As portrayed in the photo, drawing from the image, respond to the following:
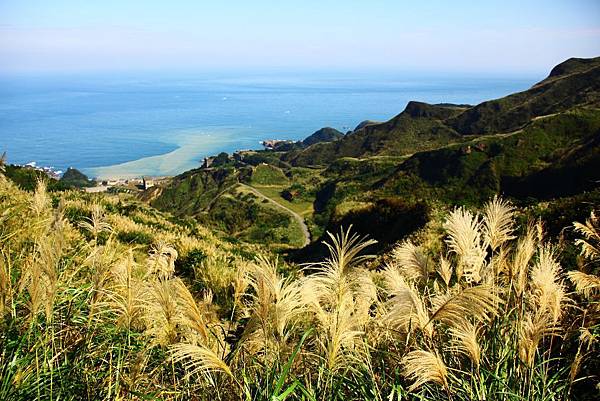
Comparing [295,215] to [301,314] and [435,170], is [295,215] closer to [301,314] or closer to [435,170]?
[435,170]

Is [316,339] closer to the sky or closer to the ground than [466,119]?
closer to the sky

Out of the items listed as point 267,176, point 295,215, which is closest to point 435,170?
point 295,215

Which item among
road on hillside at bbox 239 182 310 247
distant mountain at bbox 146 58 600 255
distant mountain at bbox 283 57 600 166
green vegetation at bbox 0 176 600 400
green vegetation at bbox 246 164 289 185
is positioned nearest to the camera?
green vegetation at bbox 0 176 600 400

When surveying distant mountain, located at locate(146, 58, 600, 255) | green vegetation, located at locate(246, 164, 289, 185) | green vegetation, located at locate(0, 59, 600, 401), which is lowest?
green vegetation, located at locate(246, 164, 289, 185)

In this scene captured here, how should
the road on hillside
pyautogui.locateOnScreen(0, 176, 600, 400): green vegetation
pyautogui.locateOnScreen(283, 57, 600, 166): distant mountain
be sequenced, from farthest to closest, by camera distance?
1. pyautogui.locateOnScreen(283, 57, 600, 166): distant mountain
2. the road on hillside
3. pyautogui.locateOnScreen(0, 176, 600, 400): green vegetation

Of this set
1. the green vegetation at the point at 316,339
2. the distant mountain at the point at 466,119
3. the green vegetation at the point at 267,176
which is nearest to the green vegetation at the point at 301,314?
the green vegetation at the point at 316,339

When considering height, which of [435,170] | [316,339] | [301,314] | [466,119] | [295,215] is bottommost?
[295,215]

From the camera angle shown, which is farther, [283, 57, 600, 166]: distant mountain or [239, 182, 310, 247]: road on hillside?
[283, 57, 600, 166]: distant mountain

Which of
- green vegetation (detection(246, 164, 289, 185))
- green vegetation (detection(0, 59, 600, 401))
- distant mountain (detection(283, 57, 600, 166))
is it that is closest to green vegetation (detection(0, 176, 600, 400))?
green vegetation (detection(0, 59, 600, 401))

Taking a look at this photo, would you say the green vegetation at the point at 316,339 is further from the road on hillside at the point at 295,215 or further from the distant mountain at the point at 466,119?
the distant mountain at the point at 466,119

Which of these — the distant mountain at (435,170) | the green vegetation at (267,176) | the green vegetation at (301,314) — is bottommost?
the green vegetation at (267,176)

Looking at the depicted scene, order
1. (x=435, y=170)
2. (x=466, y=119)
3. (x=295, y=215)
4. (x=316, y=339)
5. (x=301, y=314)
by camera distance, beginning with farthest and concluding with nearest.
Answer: (x=466, y=119)
(x=295, y=215)
(x=435, y=170)
(x=301, y=314)
(x=316, y=339)

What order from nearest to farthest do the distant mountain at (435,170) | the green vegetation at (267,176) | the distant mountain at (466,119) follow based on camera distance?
the distant mountain at (435,170) → the distant mountain at (466,119) → the green vegetation at (267,176)

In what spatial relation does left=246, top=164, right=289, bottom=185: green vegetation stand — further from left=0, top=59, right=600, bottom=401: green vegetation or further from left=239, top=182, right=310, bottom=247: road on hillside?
left=0, top=59, right=600, bottom=401: green vegetation
